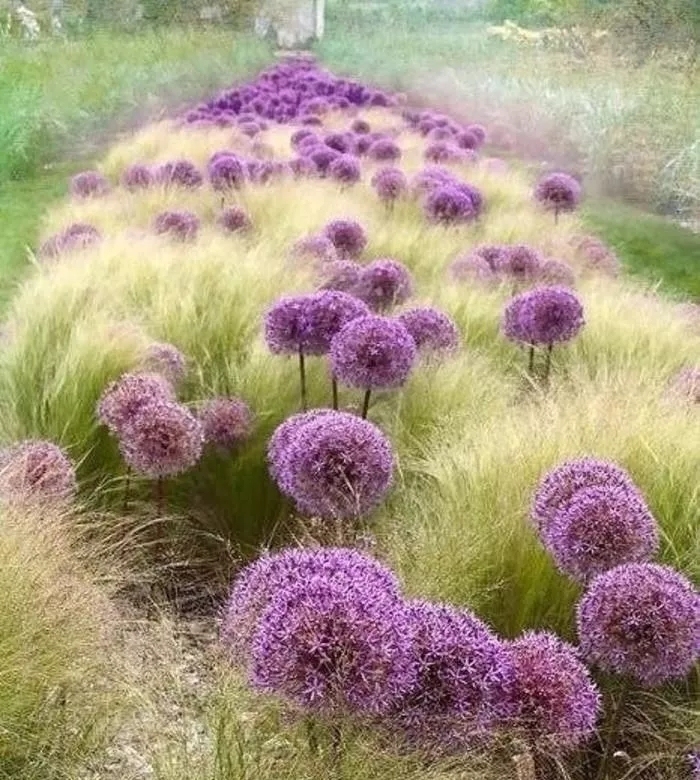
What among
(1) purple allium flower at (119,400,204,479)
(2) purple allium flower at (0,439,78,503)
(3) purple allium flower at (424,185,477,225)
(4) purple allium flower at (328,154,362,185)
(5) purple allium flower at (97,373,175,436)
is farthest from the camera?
(4) purple allium flower at (328,154,362,185)

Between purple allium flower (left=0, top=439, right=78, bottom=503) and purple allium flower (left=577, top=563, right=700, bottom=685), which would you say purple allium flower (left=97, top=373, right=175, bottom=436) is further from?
purple allium flower (left=577, top=563, right=700, bottom=685)

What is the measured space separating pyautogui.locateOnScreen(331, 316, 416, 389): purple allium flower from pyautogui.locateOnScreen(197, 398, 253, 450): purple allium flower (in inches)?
17.5

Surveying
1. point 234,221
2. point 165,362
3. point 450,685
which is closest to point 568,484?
point 450,685

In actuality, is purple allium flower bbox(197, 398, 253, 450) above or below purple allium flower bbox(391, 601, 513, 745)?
below

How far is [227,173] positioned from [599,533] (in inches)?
230

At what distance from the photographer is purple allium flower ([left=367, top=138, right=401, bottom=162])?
898 centimetres

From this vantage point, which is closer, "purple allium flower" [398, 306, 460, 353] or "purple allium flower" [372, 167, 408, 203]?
"purple allium flower" [398, 306, 460, 353]

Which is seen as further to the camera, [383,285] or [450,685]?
[383,285]

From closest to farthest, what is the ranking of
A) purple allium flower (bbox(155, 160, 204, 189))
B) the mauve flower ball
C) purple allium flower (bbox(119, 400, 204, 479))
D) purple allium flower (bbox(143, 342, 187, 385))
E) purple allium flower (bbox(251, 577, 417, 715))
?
purple allium flower (bbox(251, 577, 417, 715)) < the mauve flower ball < purple allium flower (bbox(119, 400, 204, 479)) < purple allium flower (bbox(143, 342, 187, 385)) < purple allium flower (bbox(155, 160, 204, 189))

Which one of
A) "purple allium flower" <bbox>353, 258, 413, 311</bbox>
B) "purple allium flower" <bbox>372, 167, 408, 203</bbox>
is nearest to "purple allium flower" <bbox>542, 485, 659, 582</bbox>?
"purple allium flower" <bbox>353, 258, 413, 311</bbox>

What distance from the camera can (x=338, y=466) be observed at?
246 cm

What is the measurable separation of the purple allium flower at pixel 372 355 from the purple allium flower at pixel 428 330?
29.8 inches

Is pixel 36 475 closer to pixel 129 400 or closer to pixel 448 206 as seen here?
pixel 129 400

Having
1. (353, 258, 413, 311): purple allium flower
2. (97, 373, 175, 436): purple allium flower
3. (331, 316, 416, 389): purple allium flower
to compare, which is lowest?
(353, 258, 413, 311): purple allium flower
